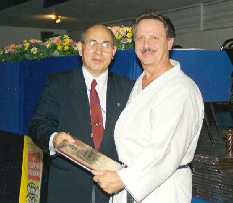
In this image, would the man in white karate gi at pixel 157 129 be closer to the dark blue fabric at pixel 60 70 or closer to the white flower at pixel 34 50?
the dark blue fabric at pixel 60 70

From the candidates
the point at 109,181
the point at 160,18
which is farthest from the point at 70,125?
the point at 160,18

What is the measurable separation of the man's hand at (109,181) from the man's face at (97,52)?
2.23 ft

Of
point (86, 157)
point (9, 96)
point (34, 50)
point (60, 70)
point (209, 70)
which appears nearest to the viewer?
point (86, 157)

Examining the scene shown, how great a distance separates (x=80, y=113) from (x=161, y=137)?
607mm

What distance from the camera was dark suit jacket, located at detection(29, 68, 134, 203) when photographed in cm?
188

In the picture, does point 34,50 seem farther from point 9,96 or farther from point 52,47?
point 9,96

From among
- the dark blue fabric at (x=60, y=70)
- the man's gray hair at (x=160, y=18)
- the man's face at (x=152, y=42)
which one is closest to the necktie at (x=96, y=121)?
the man's face at (x=152, y=42)

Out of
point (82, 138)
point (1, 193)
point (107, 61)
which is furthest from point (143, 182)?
point (1, 193)

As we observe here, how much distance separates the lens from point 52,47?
4.48 m

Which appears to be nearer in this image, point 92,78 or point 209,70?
point 92,78

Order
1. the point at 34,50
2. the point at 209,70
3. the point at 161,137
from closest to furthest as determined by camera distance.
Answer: the point at 161,137 < the point at 209,70 < the point at 34,50

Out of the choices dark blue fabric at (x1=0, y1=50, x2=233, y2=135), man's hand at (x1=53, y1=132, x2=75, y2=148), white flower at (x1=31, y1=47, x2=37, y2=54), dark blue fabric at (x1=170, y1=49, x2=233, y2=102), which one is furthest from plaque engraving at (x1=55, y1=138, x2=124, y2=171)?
white flower at (x1=31, y1=47, x2=37, y2=54)

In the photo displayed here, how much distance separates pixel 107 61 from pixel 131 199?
746 millimetres

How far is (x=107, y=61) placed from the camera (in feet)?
6.47
